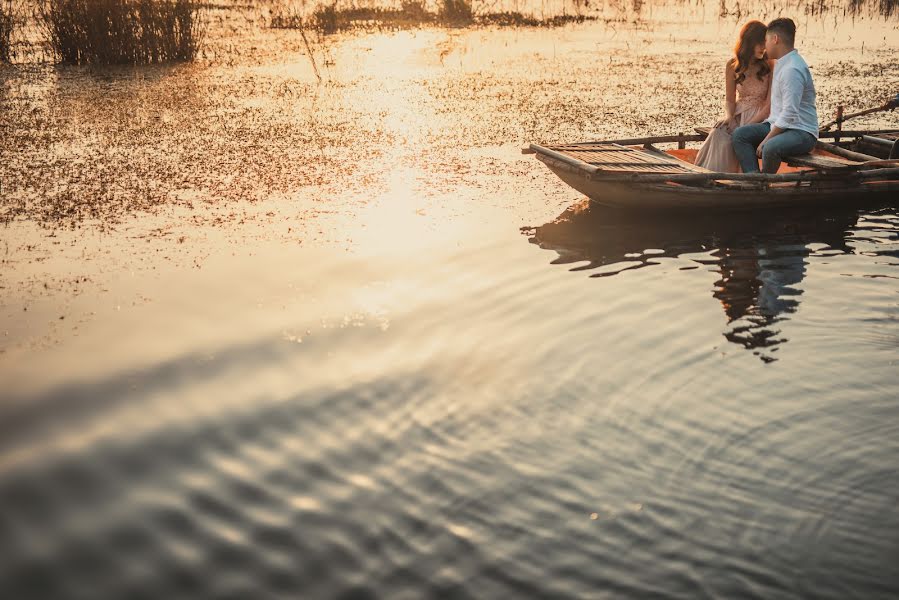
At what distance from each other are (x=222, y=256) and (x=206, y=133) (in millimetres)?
4062

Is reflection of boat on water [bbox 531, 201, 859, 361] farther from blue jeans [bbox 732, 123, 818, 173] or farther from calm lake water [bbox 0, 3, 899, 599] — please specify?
blue jeans [bbox 732, 123, 818, 173]

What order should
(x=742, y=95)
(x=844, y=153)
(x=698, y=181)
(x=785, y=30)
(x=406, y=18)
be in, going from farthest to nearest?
(x=406, y=18), (x=844, y=153), (x=742, y=95), (x=698, y=181), (x=785, y=30)

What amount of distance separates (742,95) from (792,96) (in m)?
0.67

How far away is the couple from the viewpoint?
7.05 meters

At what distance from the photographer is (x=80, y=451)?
3.77 m

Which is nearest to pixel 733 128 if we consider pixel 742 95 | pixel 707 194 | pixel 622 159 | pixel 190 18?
pixel 742 95

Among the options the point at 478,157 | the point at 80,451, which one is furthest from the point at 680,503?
the point at 478,157

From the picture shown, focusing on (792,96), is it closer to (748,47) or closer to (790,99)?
(790,99)

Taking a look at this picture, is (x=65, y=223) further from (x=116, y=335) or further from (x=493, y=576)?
(x=493, y=576)

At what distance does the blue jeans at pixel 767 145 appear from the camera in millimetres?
7262

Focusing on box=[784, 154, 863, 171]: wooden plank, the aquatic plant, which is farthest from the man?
the aquatic plant

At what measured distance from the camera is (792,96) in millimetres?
7082

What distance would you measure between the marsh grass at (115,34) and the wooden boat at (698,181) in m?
9.00

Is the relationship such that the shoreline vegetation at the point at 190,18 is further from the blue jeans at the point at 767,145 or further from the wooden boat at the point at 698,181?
the blue jeans at the point at 767,145
